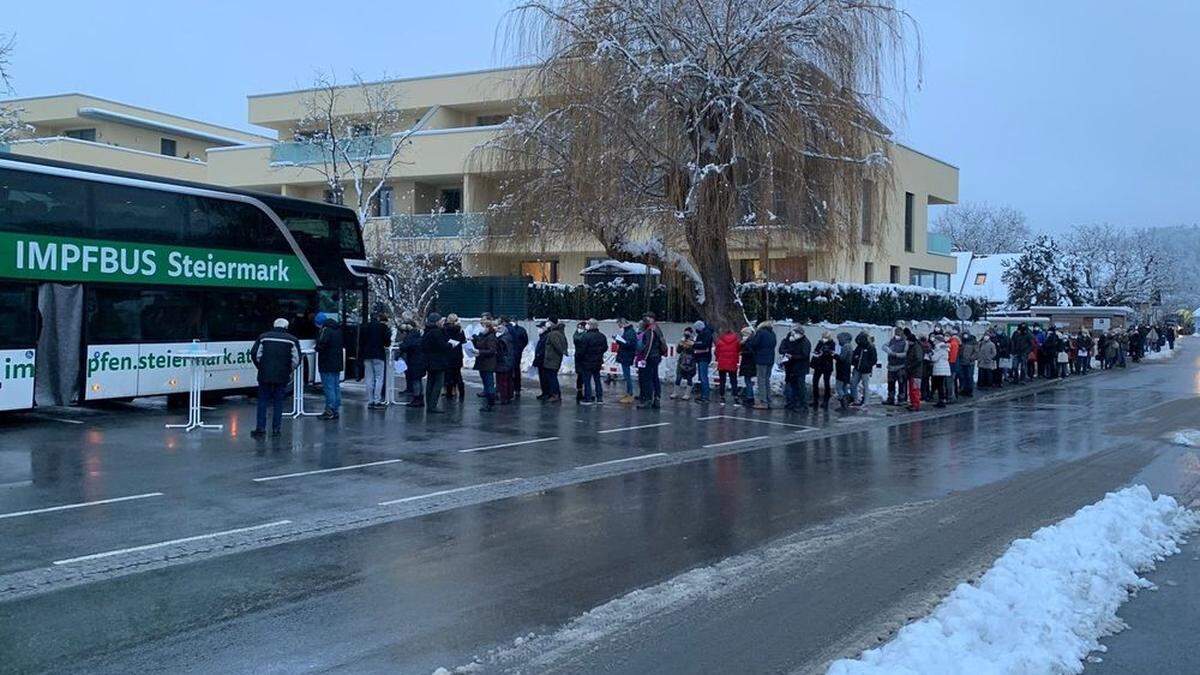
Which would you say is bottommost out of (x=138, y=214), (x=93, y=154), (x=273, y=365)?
(x=273, y=365)

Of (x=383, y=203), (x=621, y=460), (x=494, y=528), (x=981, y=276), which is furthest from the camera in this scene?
(x=981, y=276)

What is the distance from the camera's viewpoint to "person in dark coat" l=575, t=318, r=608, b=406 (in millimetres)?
19484

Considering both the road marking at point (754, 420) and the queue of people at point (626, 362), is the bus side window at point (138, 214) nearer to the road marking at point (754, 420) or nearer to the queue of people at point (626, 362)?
the queue of people at point (626, 362)

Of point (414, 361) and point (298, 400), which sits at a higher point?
point (414, 361)

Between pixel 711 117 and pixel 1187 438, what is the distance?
416 inches

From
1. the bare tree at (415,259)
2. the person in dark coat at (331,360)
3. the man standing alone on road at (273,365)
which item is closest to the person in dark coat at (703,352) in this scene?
the person in dark coat at (331,360)

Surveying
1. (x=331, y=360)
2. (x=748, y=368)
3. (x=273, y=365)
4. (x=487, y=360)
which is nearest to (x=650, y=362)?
(x=748, y=368)

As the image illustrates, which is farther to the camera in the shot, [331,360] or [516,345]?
[516,345]

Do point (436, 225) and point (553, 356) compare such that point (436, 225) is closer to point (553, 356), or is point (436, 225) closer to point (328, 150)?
point (328, 150)

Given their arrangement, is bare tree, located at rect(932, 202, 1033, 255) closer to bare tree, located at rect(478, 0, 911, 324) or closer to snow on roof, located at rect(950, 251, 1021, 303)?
snow on roof, located at rect(950, 251, 1021, 303)

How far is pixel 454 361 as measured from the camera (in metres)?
18.5

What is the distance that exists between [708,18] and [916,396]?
8750 mm

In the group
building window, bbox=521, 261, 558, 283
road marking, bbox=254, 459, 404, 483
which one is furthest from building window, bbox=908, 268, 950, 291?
road marking, bbox=254, 459, 404, 483

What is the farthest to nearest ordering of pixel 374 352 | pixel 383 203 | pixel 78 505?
pixel 383 203 → pixel 374 352 → pixel 78 505
